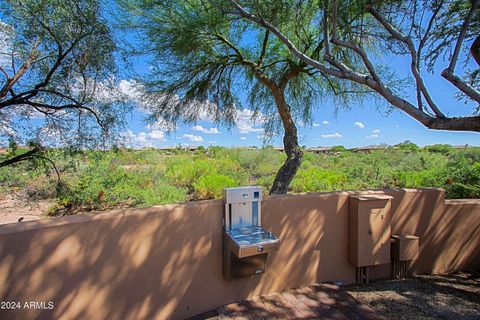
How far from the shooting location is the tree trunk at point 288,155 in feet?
20.4

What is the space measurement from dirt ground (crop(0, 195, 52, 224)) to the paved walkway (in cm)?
718

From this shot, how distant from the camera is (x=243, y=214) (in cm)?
325

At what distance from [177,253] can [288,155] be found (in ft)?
13.9

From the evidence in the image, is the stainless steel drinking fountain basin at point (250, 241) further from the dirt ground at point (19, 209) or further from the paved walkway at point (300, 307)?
the dirt ground at point (19, 209)

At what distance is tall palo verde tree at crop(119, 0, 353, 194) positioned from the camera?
564 centimetres

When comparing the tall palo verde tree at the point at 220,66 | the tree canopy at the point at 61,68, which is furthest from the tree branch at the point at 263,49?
the tree canopy at the point at 61,68

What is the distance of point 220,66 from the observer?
6.80 m

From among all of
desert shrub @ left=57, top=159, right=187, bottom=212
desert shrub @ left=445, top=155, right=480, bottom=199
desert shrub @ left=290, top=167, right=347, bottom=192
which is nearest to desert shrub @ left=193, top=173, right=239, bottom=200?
desert shrub @ left=57, top=159, right=187, bottom=212

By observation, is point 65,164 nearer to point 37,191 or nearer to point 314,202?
point 37,191

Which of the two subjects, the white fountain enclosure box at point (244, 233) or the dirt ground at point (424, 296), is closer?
the white fountain enclosure box at point (244, 233)

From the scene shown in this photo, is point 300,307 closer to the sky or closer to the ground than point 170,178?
closer to the ground

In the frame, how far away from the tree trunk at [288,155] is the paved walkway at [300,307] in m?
2.85

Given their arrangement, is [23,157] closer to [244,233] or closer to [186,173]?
[244,233]

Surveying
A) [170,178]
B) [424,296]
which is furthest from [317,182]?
[424,296]
